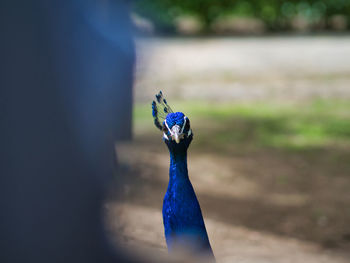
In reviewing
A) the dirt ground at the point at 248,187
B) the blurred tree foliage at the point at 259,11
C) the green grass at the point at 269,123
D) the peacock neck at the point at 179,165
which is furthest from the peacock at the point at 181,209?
the blurred tree foliage at the point at 259,11

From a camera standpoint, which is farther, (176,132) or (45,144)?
(176,132)

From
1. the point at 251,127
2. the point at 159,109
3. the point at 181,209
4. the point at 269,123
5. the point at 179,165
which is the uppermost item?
the point at 269,123

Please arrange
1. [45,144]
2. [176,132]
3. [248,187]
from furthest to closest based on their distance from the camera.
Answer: [248,187]
[176,132]
[45,144]

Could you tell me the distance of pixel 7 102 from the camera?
0.84 metres

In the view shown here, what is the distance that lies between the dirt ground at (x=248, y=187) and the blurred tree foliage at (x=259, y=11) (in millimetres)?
3486

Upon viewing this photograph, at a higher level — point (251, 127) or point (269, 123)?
point (269, 123)

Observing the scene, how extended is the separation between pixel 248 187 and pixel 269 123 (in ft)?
6.61

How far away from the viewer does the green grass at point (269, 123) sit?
502 cm

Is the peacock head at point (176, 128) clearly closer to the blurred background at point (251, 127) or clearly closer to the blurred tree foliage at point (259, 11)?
the blurred background at point (251, 127)

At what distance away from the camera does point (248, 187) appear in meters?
3.79

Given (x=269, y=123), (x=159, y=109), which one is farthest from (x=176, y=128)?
(x=269, y=123)

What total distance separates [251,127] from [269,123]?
0.93ft

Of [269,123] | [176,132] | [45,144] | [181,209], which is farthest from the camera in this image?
[269,123]

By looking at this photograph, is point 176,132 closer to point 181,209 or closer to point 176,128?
point 176,128
